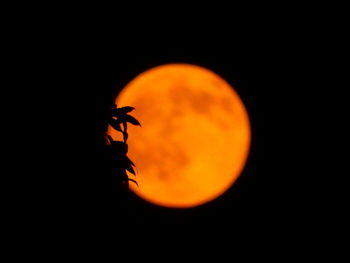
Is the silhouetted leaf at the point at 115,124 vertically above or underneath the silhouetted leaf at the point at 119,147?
above

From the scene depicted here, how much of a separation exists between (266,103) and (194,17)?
148 cm

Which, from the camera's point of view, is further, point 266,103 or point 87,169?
point 266,103

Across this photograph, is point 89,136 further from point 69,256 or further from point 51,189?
point 69,256

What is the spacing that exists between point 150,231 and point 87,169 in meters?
3.93

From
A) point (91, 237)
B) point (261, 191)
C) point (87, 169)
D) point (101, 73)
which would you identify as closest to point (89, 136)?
point (87, 169)

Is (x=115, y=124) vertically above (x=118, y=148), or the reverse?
(x=115, y=124)

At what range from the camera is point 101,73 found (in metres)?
5.37

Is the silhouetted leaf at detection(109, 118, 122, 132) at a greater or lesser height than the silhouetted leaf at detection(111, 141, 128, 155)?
greater

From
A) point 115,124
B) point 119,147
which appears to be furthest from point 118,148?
point 115,124

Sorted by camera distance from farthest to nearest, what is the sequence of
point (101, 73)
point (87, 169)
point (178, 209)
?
point (178, 209) → point (101, 73) → point (87, 169)

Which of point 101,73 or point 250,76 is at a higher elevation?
point 250,76

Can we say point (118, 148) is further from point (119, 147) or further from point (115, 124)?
point (115, 124)

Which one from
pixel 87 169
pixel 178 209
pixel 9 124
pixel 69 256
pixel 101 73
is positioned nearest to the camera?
pixel 9 124

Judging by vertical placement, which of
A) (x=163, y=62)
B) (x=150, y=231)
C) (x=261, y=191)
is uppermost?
(x=163, y=62)
